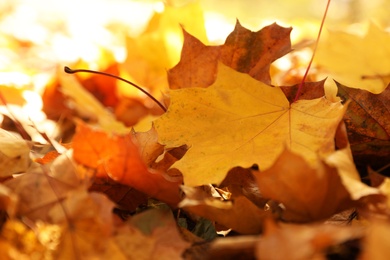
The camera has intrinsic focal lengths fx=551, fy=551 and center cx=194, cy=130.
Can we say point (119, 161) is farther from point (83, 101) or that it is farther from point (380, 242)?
point (83, 101)

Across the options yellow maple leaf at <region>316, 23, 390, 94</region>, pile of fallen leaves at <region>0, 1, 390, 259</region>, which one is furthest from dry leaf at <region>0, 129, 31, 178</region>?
yellow maple leaf at <region>316, 23, 390, 94</region>

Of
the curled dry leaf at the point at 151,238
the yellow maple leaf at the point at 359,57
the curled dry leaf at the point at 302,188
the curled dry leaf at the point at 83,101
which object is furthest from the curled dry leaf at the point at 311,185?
the curled dry leaf at the point at 83,101

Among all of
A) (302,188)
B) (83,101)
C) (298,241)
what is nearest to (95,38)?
(83,101)

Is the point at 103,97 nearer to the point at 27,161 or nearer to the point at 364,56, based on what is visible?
the point at 364,56

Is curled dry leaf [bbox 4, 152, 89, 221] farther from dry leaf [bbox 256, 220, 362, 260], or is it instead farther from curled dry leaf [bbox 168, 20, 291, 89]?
curled dry leaf [bbox 168, 20, 291, 89]

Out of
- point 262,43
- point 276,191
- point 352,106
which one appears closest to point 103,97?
point 262,43
